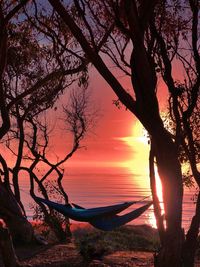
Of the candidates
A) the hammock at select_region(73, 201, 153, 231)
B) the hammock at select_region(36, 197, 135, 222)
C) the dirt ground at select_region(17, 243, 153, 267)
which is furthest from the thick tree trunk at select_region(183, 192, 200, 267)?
the dirt ground at select_region(17, 243, 153, 267)

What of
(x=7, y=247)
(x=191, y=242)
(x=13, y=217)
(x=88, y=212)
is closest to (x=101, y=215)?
(x=88, y=212)

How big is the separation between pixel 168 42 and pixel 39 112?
6552mm

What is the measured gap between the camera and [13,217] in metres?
15.0

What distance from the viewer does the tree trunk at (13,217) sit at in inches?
579

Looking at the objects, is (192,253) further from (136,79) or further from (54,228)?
(54,228)

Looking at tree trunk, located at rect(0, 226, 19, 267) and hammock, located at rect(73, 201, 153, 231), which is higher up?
hammock, located at rect(73, 201, 153, 231)

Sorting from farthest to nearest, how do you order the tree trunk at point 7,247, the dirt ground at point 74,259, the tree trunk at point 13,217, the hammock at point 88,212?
the tree trunk at point 13,217 < the dirt ground at point 74,259 < the hammock at point 88,212 < the tree trunk at point 7,247

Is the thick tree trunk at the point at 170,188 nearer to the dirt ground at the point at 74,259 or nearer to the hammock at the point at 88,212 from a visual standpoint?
the hammock at the point at 88,212

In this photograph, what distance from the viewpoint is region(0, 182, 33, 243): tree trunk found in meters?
14.7

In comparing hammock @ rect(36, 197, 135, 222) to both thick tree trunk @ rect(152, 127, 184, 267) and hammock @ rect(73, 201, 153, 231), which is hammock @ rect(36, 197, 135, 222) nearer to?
hammock @ rect(73, 201, 153, 231)

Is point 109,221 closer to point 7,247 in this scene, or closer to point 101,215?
point 101,215

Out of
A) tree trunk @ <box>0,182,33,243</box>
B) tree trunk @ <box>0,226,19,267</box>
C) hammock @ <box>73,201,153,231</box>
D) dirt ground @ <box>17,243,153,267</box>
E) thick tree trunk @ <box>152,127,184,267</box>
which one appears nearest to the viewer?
thick tree trunk @ <box>152,127,184,267</box>

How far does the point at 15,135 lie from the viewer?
2033 centimetres

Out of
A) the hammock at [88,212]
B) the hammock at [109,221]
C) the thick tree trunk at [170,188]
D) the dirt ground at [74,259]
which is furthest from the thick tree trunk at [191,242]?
the thick tree trunk at [170,188]
